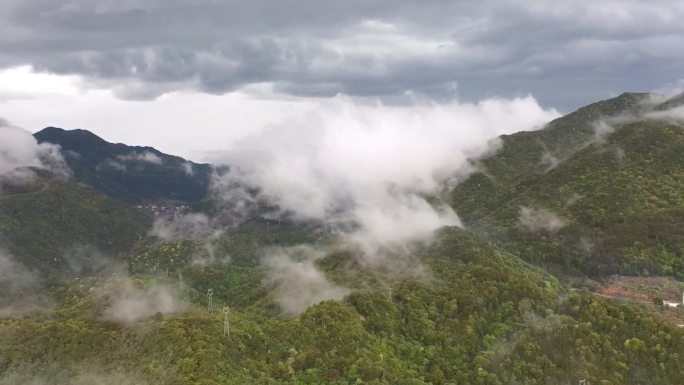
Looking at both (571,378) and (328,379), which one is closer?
(328,379)

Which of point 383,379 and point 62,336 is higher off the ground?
point 62,336

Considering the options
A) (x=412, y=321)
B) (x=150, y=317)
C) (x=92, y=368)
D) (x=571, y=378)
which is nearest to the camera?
(x=92, y=368)

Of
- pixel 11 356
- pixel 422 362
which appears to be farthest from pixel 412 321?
pixel 11 356

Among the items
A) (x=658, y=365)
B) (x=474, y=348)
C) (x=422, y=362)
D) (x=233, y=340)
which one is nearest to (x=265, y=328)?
(x=233, y=340)

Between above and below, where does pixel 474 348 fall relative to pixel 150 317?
below

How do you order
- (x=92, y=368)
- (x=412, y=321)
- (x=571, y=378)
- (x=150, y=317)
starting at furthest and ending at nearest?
(x=412, y=321) < (x=150, y=317) < (x=571, y=378) < (x=92, y=368)

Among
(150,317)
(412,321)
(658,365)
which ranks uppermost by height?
(150,317)

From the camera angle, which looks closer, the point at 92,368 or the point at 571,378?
the point at 92,368

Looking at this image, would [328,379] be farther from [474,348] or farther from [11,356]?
[11,356]

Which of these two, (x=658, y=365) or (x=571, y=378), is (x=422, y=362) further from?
(x=658, y=365)
